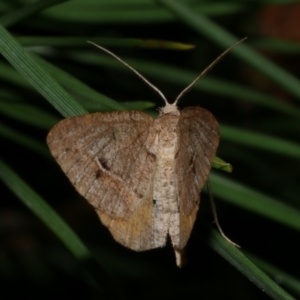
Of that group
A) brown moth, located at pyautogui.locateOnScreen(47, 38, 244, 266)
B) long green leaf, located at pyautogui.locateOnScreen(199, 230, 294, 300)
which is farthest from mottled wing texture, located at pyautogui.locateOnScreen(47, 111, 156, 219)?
long green leaf, located at pyautogui.locateOnScreen(199, 230, 294, 300)

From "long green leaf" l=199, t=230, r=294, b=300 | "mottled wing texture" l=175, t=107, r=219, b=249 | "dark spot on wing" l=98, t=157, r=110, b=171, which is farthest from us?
"dark spot on wing" l=98, t=157, r=110, b=171

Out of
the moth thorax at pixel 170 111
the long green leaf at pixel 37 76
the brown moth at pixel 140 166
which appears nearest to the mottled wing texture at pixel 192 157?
the brown moth at pixel 140 166

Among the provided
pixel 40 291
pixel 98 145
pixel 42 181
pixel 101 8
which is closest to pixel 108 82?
pixel 101 8

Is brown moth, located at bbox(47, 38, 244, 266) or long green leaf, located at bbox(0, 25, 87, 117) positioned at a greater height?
long green leaf, located at bbox(0, 25, 87, 117)

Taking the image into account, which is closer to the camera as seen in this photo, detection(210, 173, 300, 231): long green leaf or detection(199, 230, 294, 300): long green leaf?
detection(199, 230, 294, 300): long green leaf

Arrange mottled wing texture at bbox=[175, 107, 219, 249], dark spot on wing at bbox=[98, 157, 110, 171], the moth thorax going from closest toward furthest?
mottled wing texture at bbox=[175, 107, 219, 249] < dark spot on wing at bbox=[98, 157, 110, 171] < the moth thorax

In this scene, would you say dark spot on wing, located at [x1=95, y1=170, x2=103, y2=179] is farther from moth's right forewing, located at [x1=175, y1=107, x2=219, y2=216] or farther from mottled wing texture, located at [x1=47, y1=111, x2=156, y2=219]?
moth's right forewing, located at [x1=175, y1=107, x2=219, y2=216]

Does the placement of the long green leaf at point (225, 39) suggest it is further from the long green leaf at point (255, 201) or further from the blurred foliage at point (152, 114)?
the long green leaf at point (255, 201)

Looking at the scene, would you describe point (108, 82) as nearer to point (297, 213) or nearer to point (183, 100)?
point (183, 100)
